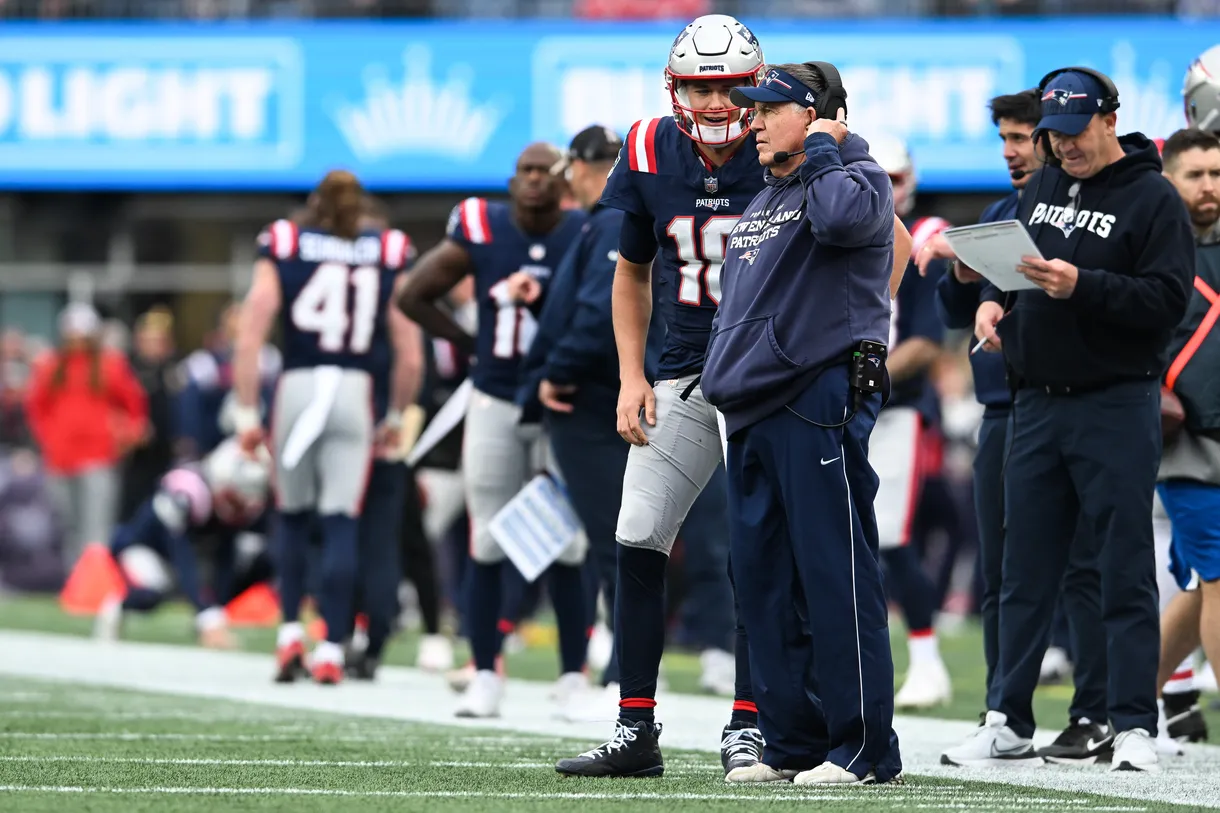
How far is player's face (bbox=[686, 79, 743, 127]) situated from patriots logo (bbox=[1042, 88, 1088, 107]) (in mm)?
911

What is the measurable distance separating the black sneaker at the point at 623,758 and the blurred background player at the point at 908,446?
3.10 meters

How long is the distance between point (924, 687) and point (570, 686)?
4.81ft

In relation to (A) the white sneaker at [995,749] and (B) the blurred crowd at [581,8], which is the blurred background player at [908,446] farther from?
(B) the blurred crowd at [581,8]

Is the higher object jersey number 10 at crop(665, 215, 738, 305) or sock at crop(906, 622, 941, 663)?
jersey number 10 at crop(665, 215, 738, 305)

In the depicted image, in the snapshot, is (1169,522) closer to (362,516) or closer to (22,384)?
(362,516)

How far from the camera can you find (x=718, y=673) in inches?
372

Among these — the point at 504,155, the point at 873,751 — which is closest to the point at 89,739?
the point at 873,751

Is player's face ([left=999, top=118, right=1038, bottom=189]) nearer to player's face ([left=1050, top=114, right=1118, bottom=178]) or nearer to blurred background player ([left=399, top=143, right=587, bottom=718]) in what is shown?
player's face ([left=1050, top=114, right=1118, bottom=178])

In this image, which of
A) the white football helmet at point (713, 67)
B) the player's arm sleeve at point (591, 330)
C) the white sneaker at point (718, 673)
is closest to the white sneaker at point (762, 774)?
the white football helmet at point (713, 67)

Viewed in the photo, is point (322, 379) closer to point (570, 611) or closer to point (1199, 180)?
point (570, 611)

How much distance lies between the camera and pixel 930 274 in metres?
9.07

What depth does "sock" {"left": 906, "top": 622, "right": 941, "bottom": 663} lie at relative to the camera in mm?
8820

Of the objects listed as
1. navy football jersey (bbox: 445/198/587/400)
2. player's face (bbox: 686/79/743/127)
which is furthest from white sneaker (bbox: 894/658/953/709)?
player's face (bbox: 686/79/743/127)

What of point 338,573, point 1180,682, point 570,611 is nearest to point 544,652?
point 338,573
